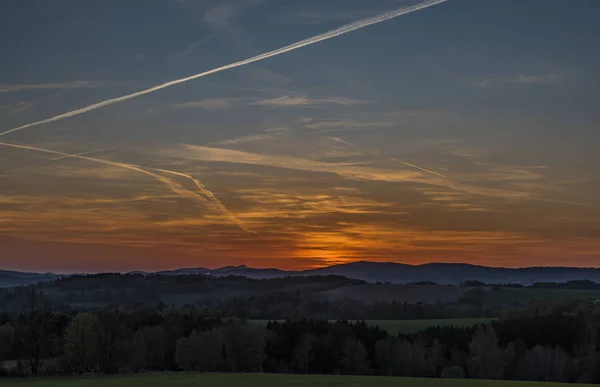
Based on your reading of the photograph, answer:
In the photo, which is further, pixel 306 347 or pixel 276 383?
pixel 306 347

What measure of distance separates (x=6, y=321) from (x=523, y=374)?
100722 mm

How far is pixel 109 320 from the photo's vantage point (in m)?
118

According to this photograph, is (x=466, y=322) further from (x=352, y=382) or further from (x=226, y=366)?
(x=352, y=382)

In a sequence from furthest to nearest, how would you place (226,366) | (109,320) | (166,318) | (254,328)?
(166,318)
(254,328)
(226,366)
(109,320)

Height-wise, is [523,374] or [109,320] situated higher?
[109,320]

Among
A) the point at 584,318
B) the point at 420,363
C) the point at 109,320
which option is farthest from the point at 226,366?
the point at 584,318

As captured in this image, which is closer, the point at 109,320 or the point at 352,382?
the point at 352,382

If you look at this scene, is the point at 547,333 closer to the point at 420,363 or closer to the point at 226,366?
the point at 420,363

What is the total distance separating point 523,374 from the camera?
122500 millimetres

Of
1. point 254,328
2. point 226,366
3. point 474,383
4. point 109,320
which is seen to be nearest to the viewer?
point 474,383

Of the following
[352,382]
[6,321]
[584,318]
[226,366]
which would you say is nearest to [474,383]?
[352,382]

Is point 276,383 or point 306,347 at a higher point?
point 306,347

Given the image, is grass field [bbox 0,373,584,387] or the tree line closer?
grass field [bbox 0,373,584,387]

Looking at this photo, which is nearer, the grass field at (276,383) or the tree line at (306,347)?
the grass field at (276,383)
